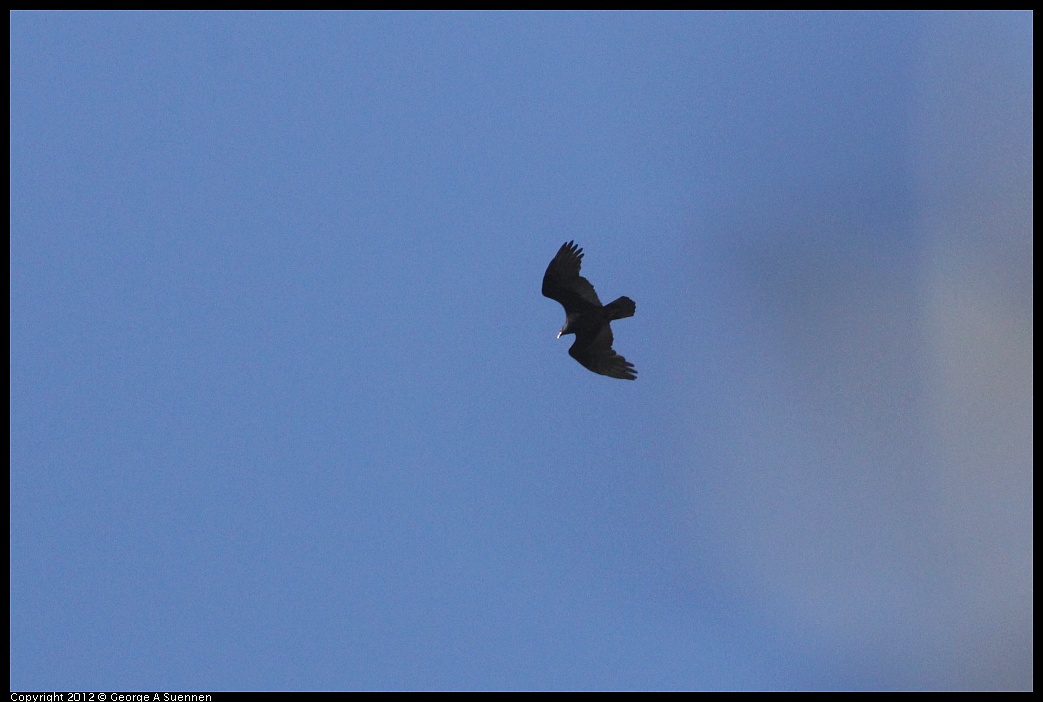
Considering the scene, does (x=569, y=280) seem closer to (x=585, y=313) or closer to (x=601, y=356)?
(x=585, y=313)

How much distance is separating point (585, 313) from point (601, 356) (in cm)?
109

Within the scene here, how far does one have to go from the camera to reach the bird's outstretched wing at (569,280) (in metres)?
23.8

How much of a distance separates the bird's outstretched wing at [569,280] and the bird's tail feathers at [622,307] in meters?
0.32

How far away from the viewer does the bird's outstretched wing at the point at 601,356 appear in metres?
24.3

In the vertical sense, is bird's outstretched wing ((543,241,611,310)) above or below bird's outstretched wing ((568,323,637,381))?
above

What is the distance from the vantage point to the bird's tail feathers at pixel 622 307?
934 inches

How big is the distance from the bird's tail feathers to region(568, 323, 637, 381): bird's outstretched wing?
60 centimetres

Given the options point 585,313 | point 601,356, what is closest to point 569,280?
point 585,313

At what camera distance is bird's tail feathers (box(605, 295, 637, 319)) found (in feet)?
77.8

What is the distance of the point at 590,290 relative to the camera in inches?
942

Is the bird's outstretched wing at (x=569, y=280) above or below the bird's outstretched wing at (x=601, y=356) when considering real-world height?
above
